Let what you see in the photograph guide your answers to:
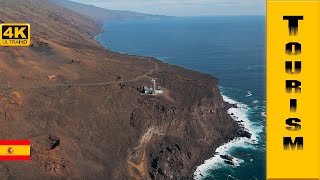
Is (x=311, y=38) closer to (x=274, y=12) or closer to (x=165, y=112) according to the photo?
(x=274, y=12)

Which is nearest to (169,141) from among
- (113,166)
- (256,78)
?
(113,166)

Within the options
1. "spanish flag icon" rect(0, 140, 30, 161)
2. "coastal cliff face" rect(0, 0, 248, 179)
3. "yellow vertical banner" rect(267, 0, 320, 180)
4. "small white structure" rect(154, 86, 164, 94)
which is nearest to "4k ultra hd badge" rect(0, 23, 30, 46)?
"spanish flag icon" rect(0, 140, 30, 161)

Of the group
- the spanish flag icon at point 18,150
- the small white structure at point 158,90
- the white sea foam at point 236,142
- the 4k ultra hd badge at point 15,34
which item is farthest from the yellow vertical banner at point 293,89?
the small white structure at point 158,90

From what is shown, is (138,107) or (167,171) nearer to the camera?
(167,171)

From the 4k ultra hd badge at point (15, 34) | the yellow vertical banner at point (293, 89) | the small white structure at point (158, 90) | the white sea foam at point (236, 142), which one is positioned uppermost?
the 4k ultra hd badge at point (15, 34)

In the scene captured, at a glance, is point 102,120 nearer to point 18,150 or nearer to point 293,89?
point 18,150

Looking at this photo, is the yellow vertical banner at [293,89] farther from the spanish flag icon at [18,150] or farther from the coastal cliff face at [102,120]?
the coastal cliff face at [102,120]

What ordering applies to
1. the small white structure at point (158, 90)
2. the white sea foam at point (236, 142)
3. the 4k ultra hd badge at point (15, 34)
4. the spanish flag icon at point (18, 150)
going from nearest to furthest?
the 4k ultra hd badge at point (15, 34)
the spanish flag icon at point (18, 150)
the white sea foam at point (236, 142)
the small white structure at point (158, 90)
